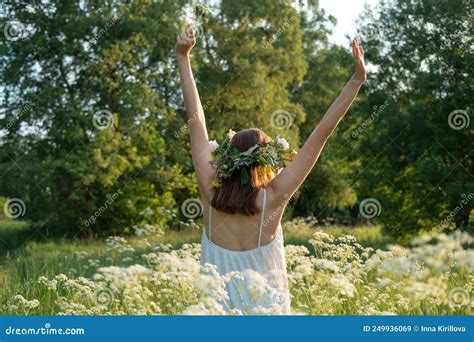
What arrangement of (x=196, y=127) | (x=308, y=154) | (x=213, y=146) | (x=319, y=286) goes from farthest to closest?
(x=319, y=286) < (x=213, y=146) < (x=196, y=127) < (x=308, y=154)

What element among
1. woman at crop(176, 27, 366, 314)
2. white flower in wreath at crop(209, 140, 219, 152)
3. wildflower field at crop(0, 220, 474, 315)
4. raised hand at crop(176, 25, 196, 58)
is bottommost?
wildflower field at crop(0, 220, 474, 315)

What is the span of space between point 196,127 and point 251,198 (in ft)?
1.95

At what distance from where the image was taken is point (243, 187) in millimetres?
3635

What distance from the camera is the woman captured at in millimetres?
3561

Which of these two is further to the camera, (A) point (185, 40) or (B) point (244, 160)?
(A) point (185, 40)

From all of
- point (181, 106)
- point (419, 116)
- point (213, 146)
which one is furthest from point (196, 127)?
point (181, 106)

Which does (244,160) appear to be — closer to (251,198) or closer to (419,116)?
(251,198)

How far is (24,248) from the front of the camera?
65.6ft

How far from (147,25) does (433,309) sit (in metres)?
18.7

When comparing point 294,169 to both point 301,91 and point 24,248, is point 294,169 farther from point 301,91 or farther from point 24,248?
point 301,91

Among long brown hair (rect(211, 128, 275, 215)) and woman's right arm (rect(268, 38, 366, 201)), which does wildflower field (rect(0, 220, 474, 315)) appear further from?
woman's right arm (rect(268, 38, 366, 201))

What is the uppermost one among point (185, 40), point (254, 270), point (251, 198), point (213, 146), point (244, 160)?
point (185, 40)

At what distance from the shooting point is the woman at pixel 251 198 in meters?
3.56

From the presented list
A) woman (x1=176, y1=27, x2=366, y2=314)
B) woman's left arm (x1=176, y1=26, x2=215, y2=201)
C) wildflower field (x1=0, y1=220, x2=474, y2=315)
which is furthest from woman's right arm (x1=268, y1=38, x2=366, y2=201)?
wildflower field (x1=0, y1=220, x2=474, y2=315)
